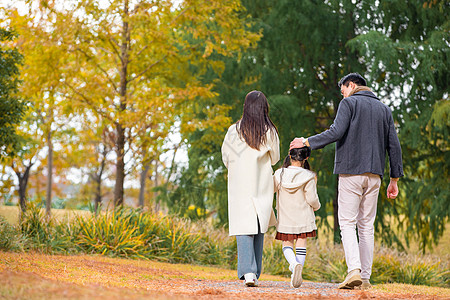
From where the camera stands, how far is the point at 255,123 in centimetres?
506

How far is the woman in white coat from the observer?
497 cm

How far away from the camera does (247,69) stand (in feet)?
43.1

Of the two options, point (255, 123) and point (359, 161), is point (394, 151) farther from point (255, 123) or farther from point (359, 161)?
point (255, 123)

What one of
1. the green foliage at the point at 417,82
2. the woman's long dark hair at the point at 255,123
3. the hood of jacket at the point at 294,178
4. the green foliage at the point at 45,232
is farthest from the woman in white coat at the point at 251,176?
the green foliage at the point at 417,82

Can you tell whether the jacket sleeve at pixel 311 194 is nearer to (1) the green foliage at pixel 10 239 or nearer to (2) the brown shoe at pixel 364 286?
(2) the brown shoe at pixel 364 286

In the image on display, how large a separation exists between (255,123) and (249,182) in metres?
0.56

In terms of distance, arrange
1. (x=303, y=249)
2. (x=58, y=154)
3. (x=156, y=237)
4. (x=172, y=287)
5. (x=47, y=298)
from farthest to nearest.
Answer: (x=58, y=154) < (x=156, y=237) < (x=303, y=249) < (x=172, y=287) < (x=47, y=298)

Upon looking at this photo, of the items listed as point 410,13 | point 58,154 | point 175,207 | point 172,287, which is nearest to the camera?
point 172,287

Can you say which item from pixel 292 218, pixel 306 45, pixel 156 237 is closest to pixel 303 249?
pixel 292 218

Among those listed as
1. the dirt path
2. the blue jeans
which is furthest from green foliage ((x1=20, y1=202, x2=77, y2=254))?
the blue jeans

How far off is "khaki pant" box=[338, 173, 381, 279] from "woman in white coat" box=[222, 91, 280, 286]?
693 mm

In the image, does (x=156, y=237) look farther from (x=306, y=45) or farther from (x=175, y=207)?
(x=306, y=45)

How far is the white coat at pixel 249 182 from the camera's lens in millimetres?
4984

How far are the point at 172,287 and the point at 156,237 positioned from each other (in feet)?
13.7
